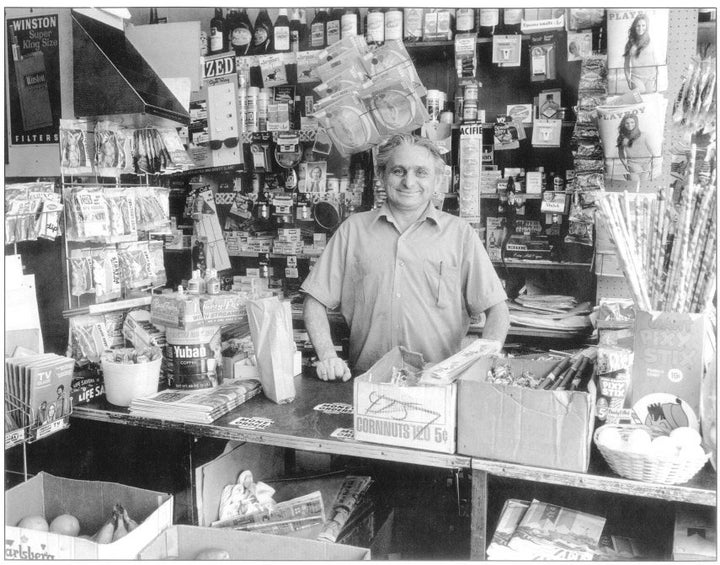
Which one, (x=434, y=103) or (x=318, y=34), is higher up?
(x=318, y=34)

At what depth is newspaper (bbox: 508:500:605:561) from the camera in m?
1.64

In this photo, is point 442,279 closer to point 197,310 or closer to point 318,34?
point 197,310

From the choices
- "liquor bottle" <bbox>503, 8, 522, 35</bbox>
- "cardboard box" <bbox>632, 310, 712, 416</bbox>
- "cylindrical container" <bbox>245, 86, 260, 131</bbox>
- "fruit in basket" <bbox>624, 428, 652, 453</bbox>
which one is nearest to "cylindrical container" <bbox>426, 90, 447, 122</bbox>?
"liquor bottle" <bbox>503, 8, 522, 35</bbox>

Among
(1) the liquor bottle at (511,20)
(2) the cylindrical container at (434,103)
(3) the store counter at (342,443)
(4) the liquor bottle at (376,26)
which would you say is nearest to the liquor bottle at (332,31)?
(4) the liquor bottle at (376,26)

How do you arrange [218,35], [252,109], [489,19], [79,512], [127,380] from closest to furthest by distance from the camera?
[79,512], [127,380], [489,19], [252,109], [218,35]

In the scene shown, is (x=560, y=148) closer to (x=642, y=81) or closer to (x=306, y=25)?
(x=642, y=81)

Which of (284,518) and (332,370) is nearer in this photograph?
(284,518)

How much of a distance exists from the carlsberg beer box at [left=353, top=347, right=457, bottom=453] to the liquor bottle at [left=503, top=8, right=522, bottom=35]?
2722mm

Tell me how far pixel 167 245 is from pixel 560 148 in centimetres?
266

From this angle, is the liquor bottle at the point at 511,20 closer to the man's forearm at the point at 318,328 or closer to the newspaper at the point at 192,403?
the man's forearm at the point at 318,328

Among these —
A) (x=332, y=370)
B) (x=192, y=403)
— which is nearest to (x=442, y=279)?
(x=332, y=370)

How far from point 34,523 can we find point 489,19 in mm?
3270

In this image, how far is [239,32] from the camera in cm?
427

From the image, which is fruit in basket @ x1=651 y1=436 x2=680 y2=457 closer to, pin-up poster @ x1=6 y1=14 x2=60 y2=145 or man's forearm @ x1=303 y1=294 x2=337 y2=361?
man's forearm @ x1=303 y1=294 x2=337 y2=361
